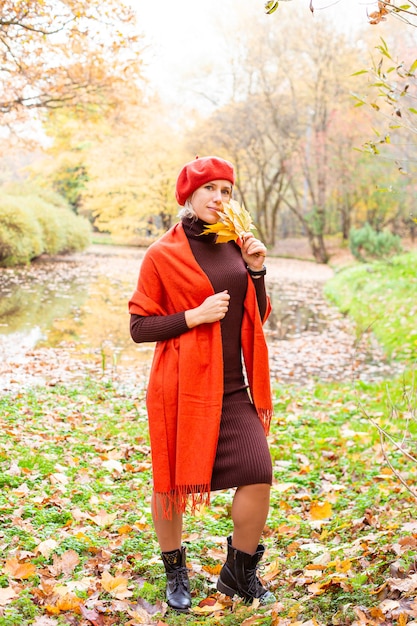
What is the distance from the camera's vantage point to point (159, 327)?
9.75 ft

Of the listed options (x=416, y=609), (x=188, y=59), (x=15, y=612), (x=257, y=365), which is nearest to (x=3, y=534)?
(x=15, y=612)

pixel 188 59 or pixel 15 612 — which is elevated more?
pixel 188 59

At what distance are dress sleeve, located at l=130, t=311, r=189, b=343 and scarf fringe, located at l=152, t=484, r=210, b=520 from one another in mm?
655

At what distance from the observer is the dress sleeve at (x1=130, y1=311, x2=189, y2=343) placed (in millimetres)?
2953

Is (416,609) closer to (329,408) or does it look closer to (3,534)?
(3,534)

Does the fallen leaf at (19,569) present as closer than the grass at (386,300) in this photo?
Yes

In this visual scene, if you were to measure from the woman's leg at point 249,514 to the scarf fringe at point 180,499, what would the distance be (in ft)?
0.46

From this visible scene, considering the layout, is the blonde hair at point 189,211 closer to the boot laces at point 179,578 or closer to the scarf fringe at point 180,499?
the scarf fringe at point 180,499

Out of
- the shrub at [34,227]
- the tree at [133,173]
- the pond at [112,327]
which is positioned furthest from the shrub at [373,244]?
the tree at [133,173]

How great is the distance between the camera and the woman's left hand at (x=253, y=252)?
307 centimetres

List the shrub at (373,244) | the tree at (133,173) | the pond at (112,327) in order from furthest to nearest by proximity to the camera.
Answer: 1. the tree at (133,173)
2. the shrub at (373,244)
3. the pond at (112,327)

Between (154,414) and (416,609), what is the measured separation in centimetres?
128

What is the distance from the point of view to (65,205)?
30344 mm

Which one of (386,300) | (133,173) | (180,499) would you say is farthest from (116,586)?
(133,173)
